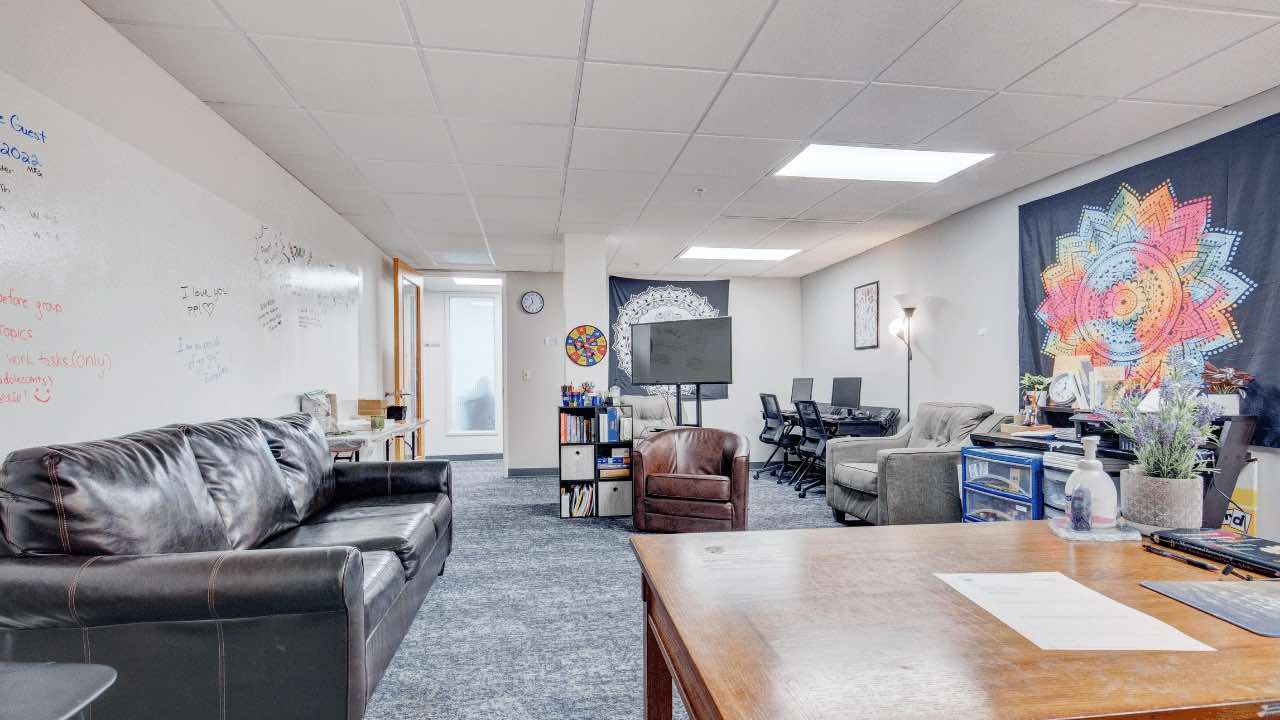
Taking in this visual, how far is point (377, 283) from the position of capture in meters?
5.80

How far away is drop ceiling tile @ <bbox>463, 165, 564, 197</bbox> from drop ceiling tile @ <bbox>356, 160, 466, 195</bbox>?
106 millimetres

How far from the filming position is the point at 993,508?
3498mm

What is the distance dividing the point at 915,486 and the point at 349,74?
391cm

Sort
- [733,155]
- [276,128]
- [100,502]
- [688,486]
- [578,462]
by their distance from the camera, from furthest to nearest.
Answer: [578,462] < [688,486] < [733,155] < [276,128] < [100,502]

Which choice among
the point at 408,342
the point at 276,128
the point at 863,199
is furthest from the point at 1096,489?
the point at 408,342

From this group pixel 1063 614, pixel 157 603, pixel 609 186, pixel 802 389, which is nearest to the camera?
pixel 1063 614

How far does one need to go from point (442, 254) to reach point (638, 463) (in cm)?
352

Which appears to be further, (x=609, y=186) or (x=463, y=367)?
(x=463, y=367)

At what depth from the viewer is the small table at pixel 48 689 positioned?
3.14 ft

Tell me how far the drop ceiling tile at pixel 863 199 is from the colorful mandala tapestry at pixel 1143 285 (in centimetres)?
103

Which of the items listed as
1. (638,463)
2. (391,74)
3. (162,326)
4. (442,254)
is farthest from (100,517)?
(442,254)

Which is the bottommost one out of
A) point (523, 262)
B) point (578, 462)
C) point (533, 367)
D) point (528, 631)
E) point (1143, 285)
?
point (528, 631)

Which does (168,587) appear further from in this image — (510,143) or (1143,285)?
(1143,285)

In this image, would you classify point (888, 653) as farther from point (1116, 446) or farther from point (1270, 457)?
point (1270, 457)
